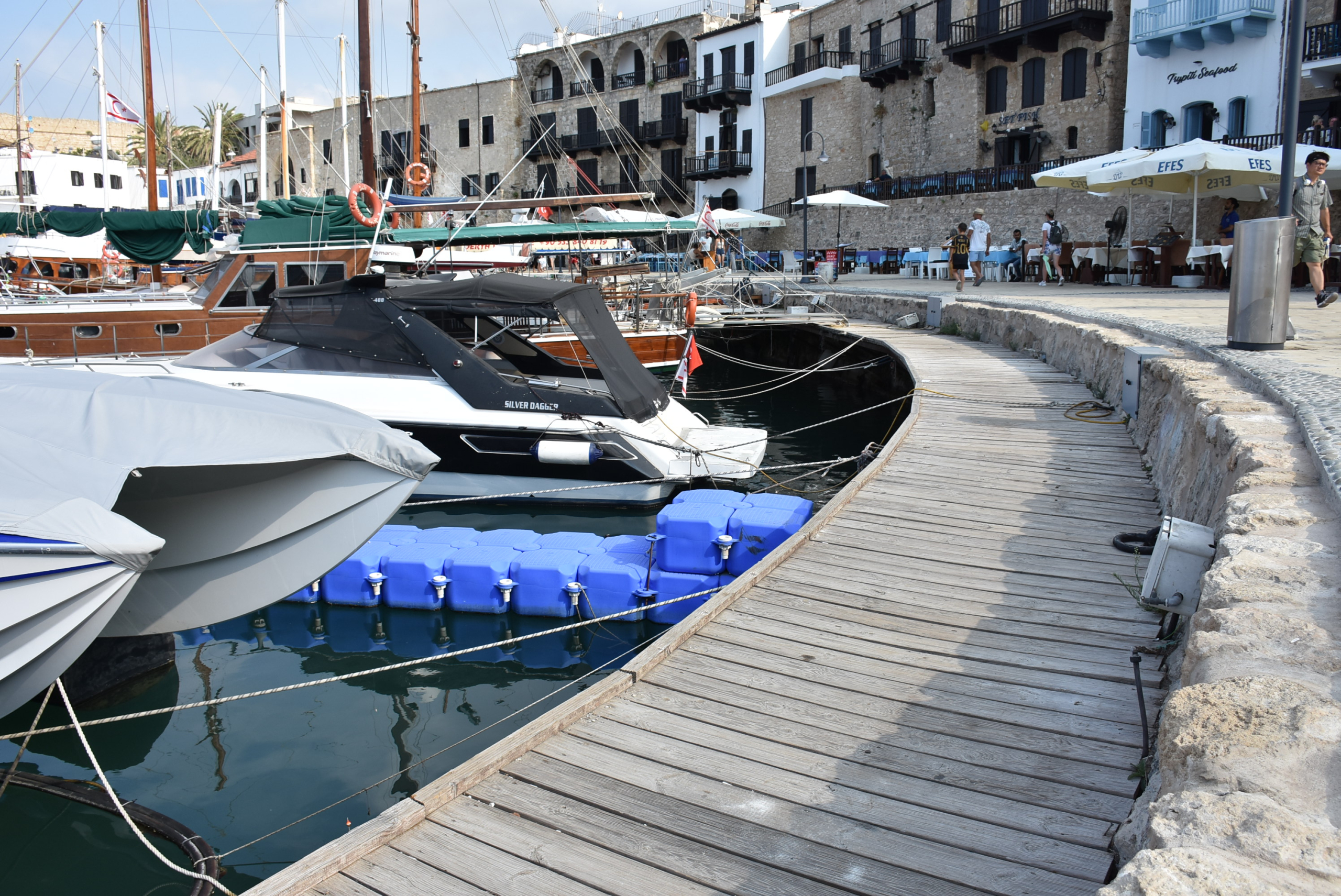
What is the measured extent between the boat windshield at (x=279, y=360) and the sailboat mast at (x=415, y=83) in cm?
936

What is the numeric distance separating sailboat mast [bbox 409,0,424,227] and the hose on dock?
15.4m

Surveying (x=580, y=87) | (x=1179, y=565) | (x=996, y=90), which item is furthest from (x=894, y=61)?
(x=1179, y=565)

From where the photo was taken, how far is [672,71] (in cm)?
4609

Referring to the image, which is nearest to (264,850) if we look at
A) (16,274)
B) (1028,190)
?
(1028,190)

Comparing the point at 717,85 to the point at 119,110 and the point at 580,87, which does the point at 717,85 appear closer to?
the point at 580,87

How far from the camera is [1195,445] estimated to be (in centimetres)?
527

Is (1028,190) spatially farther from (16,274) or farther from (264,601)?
(16,274)

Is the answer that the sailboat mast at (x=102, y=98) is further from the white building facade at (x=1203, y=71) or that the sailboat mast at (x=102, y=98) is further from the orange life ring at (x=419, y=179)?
the white building facade at (x=1203, y=71)

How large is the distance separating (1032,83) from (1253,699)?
3137 centimetres

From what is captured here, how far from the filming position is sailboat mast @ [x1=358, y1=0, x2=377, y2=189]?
17.5 meters

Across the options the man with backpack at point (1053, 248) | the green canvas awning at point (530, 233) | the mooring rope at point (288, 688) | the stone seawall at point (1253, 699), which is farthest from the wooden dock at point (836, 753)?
the man with backpack at point (1053, 248)

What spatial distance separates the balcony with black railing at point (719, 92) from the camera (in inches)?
1667

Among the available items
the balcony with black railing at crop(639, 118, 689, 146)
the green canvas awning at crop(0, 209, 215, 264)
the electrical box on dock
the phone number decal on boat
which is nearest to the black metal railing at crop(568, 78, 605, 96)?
the balcony with black railing at crop(639, 118, 689, 146)

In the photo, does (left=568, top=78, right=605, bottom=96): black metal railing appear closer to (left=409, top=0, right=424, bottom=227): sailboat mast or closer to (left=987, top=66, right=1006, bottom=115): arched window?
(left=987, top=66, right=1006, bottom=115): arched window
